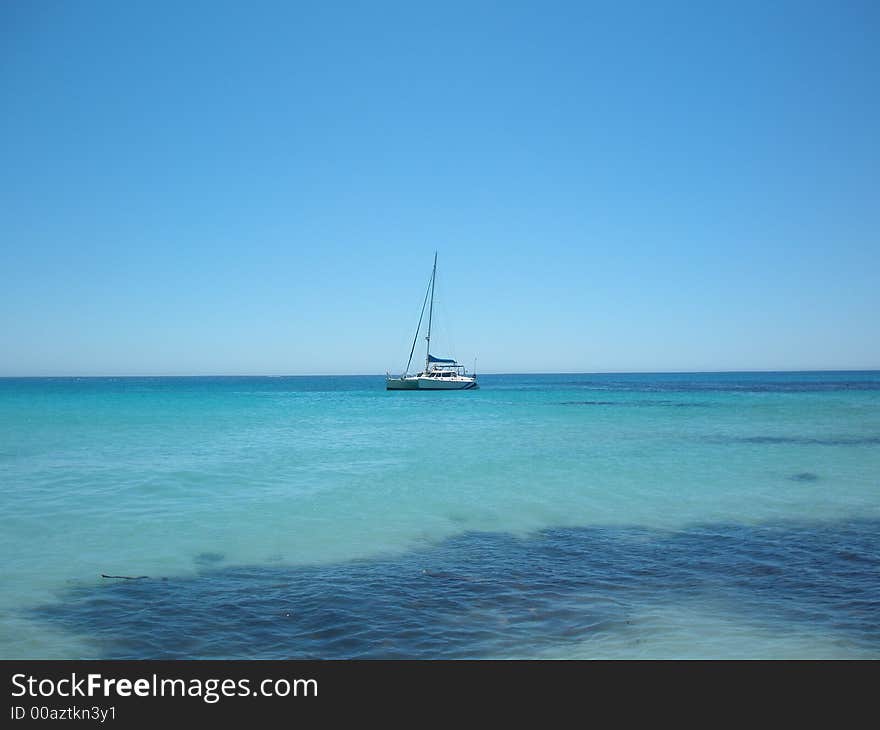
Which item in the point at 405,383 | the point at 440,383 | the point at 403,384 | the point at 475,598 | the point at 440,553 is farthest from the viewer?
the point at 403,384

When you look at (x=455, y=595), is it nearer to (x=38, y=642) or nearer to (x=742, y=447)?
(x=38, y=642)

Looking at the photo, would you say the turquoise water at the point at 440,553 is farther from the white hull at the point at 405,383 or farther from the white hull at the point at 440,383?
the white hull at the point at 405,383

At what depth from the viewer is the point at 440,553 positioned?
1012 cm

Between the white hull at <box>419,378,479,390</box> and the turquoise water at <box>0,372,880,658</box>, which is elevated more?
the white hull at <box>419,378,479,390</box>

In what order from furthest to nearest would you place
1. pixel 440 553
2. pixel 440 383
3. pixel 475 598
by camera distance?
pixel 440 383
pixel 440 553
pixel 475 598

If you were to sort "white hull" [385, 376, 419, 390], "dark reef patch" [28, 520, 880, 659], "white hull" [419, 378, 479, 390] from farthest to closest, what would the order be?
"white hull" [385, 376, 419, 390] → "white hull" [419, 378, 479, 390] → "dark reef patch" [28, 520, 880, 659]

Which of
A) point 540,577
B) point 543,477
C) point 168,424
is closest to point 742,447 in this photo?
point 543,477

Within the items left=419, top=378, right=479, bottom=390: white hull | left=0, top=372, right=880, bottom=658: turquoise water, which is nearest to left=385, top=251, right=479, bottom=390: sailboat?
left=419, top=378, right=479, bottom=390: white hull

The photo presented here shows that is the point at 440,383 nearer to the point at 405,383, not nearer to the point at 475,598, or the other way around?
the point at 405,383

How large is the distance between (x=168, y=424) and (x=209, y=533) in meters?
26.2

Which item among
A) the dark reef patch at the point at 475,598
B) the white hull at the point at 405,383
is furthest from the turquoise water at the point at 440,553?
the white hull at the point at 405,383

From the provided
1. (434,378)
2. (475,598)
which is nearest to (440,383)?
(434,378)

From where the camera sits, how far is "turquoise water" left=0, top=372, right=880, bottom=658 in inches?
265

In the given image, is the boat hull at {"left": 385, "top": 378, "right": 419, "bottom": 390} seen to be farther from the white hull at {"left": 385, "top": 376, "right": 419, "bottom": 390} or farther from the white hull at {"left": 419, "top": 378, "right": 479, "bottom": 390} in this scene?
the white hull at {"left": 419, "top": 378, "right": 479, "bottom": 390}
